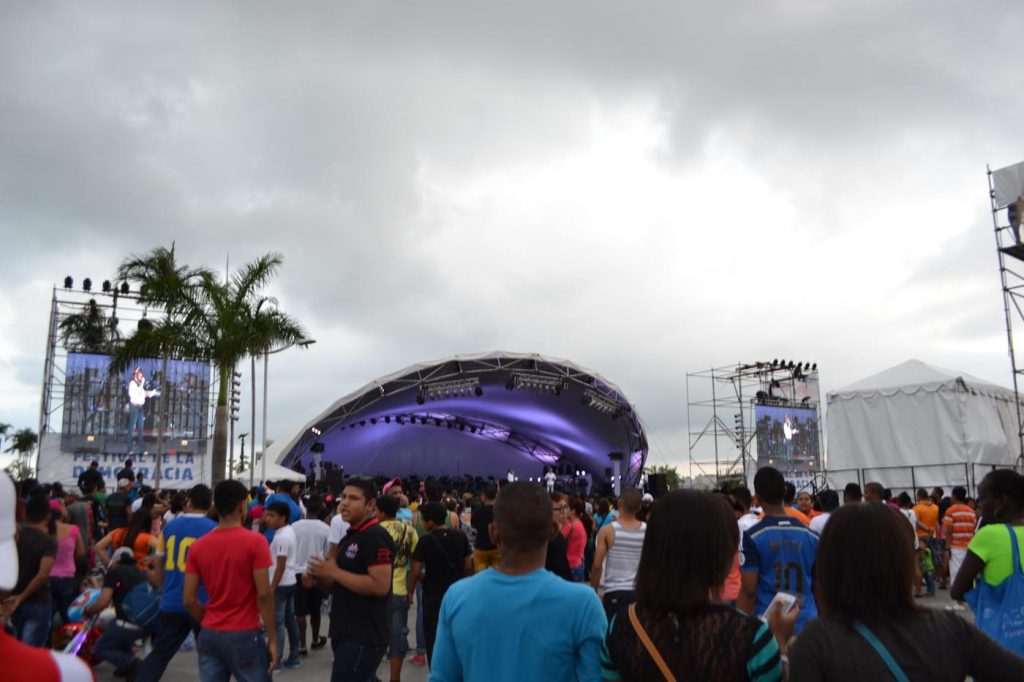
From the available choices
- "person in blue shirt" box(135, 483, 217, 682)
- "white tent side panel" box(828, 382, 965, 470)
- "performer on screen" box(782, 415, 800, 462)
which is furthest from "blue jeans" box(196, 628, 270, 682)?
"performer on screen" box(782, 415, 800, 462)

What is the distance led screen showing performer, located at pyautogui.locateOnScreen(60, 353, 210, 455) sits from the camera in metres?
22.7

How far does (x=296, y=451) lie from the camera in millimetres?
29734

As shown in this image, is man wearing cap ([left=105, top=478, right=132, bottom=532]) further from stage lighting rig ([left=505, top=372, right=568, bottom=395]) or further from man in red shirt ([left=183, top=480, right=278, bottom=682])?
stage lighting rig ([left=505, top=372, right=568, bottom=395])

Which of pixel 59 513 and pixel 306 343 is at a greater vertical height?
pixel 306 343

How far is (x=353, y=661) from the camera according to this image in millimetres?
4426

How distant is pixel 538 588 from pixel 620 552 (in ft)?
12.0

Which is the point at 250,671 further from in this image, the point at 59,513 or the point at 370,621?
the point at 59,513

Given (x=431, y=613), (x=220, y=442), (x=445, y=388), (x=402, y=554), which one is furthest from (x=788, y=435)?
(x=431, y=613)

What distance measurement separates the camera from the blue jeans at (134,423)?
23188 millimetres

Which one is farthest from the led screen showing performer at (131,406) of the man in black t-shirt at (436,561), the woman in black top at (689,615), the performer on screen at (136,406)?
the woman in black top at (689,615)

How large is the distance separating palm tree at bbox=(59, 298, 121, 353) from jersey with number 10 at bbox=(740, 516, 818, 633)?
23869 millimetres

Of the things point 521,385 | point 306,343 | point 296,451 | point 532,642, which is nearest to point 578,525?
point 532,642

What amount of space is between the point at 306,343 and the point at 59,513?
492 inches

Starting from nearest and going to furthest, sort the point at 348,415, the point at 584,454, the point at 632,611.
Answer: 1. the point at 632,611
2. the point at 348,415
3. the point at 584,454
